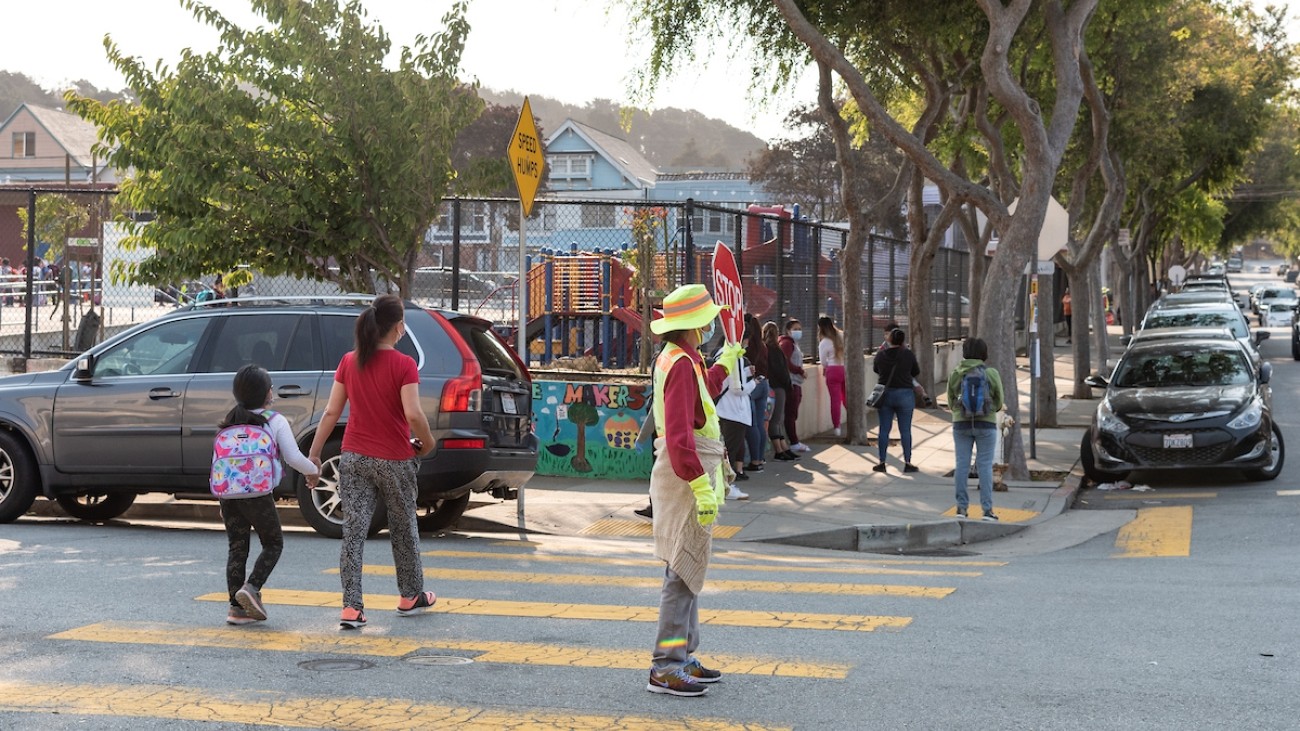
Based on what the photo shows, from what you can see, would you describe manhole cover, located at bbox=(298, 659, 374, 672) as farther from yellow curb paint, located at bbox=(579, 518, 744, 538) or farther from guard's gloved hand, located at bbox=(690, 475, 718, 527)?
yellow curb paint, located at bbox=(579, 518, 744, 538)

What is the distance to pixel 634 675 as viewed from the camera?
6.50m

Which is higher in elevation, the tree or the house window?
the house window

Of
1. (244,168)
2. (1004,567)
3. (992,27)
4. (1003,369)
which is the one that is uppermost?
(992,27)

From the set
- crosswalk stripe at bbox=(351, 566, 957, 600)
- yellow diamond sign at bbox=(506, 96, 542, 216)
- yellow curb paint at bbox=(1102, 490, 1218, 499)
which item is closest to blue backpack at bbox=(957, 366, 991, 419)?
yellow curb paint at bbox=(1102, 490, 1218, 499)

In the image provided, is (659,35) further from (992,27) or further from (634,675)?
(634,675)

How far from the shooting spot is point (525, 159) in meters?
12.6

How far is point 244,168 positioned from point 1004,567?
29.4 ft

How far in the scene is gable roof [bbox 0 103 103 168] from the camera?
2731 inches

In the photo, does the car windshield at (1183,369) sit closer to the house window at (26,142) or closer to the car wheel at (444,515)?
the car wheel at (444,515)

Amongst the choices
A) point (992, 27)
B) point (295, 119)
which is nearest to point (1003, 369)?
point (992, 27)

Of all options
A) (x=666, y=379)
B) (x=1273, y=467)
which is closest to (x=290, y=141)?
(x=666, y=379)

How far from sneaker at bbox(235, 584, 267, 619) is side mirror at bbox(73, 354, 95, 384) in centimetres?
463

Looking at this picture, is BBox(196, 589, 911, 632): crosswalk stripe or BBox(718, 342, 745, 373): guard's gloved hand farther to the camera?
BBox(196, 589, 911, 632): crosswalk stripe

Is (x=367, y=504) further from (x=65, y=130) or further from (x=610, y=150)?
(x=65, y=130)
